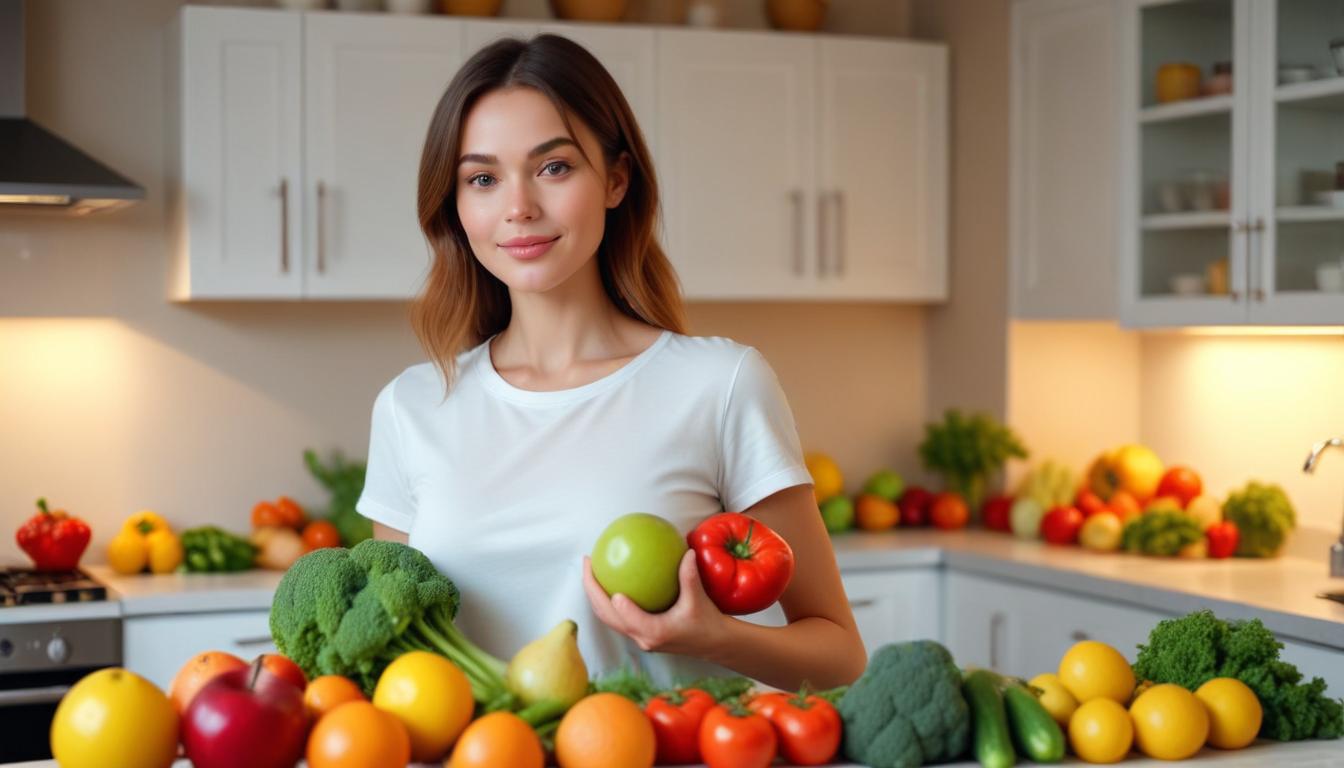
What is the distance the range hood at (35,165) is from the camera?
3424 mm

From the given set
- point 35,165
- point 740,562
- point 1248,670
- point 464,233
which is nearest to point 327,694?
point 740,562

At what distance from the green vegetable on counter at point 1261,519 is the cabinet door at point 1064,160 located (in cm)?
54

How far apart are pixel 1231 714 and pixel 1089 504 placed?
101 inches

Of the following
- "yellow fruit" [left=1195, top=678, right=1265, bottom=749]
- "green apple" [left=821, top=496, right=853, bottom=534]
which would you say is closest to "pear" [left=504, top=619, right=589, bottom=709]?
"yellow fruit" [left=1195, top=678, right=1265, bottom=749]

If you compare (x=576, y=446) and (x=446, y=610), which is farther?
(x=576, y=446)

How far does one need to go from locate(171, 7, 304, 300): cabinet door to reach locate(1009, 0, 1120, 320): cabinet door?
6.07 feet

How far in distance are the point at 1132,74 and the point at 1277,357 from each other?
2.62 feet

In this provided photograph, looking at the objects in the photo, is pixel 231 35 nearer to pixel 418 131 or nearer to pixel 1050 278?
pixel 418 131

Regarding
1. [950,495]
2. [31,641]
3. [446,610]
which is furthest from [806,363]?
[446,610]

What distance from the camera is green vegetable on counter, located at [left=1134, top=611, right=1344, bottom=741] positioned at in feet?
5.11

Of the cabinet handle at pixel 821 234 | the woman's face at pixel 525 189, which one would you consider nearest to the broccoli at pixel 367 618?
the woman's face at pixel 525 189

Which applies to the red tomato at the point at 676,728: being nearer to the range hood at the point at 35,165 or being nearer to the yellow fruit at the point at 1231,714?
the yellow fruit at the point at 1231,714

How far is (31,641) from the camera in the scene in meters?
3.26

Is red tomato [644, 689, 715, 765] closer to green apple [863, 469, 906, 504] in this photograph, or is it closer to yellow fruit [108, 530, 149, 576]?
yellow fruit [108, 530, 149, 576]
